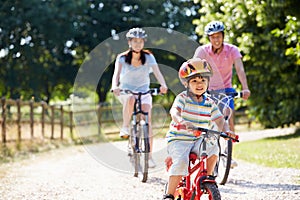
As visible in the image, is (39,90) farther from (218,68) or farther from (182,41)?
(218,68)

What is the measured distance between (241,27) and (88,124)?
32.8 ft

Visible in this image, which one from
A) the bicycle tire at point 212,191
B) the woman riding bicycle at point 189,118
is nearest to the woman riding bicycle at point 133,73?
the woman riding bicycle at point 189,118

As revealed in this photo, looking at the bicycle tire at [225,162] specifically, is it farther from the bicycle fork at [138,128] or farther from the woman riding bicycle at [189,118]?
the woman riding bicycle at [189,118]

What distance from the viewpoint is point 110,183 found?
7461mm

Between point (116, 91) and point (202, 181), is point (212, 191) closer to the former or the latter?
point (202, 181)

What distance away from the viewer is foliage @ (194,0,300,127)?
13.1m

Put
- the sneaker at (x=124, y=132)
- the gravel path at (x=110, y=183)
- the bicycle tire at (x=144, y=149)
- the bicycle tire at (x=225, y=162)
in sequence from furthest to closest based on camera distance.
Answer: the sneaker at (x=124, y=132), the bicycle tire at (x=144, y=149), the bicycle tire at (x=225, y=162), the gravel path at (x=110, y=183)

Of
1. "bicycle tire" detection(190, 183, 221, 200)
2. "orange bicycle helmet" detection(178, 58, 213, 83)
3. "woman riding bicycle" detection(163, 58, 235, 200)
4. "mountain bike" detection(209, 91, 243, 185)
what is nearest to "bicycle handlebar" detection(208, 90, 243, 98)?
"mountain bike" detection(209, 91, 243, 185)

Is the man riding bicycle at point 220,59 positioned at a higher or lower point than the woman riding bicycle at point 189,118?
higher

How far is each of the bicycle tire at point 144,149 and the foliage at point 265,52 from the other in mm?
5848

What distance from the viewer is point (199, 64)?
4738mm

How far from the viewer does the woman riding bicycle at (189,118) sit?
4.72m

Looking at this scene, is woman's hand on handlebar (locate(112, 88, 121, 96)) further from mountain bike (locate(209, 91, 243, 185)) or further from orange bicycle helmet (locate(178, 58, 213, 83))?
orange bicycle helmet (locate(178, 58, 213, 83))

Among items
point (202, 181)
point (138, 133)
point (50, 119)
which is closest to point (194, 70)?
point (202, 181)
